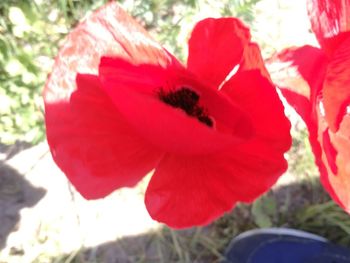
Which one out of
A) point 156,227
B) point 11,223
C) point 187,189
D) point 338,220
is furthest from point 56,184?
point 338,220

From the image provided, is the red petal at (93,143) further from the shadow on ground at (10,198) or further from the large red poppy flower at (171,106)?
the shadow on ground at (10,198)

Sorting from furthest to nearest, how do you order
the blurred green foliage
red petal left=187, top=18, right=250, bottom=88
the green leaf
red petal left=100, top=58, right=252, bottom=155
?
the green leaf → the blurred green foliage → red petal left=187, top=18, right=250, bottom=88 → red petal left=100, top=58, right=252, bottom=155

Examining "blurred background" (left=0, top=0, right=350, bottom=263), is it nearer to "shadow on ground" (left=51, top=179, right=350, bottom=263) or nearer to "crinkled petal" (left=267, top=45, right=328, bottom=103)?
"shadow on ground" (left=51, top=179, right=350, bottom=263)

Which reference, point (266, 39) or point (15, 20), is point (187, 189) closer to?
point (15, 20)

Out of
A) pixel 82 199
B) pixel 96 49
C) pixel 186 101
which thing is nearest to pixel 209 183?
pixel 186 101

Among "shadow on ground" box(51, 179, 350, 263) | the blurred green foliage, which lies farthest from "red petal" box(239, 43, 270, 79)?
"shadow on ground" box(51, 179, 350, 263)

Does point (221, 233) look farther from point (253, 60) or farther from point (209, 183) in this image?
point (253, 60)

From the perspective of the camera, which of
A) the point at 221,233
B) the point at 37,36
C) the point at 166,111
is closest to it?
the point at 166,111
